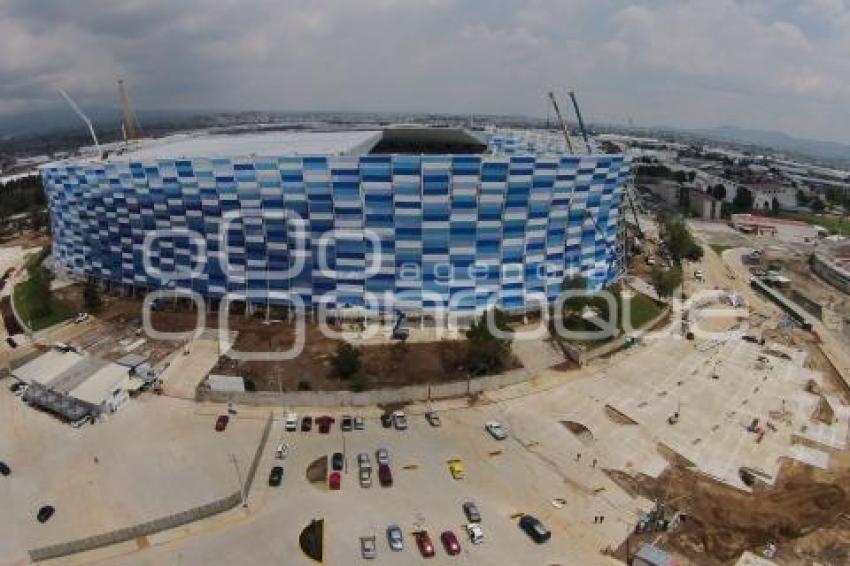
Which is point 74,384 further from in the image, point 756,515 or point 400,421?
point 756,515

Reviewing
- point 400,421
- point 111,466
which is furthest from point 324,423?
point 111,466

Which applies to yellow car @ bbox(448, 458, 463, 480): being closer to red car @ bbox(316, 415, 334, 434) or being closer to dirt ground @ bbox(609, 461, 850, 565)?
red car @ bbox(316, 415, 334, 434)

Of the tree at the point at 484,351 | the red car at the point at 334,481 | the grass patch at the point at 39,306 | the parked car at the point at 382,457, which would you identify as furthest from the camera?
the grass patch at the point at 39,306

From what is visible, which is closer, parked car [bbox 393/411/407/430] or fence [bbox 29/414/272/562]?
fence [bbox 29/414/272/562]

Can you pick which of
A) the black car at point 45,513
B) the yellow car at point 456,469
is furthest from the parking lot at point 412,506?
the black car at point 45,513

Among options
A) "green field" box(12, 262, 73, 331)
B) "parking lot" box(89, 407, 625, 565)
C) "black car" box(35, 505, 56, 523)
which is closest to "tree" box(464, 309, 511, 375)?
"parking lot" box(89, 407, 625, 565)

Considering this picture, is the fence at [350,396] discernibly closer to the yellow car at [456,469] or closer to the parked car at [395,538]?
the yellow car at [456,469]
